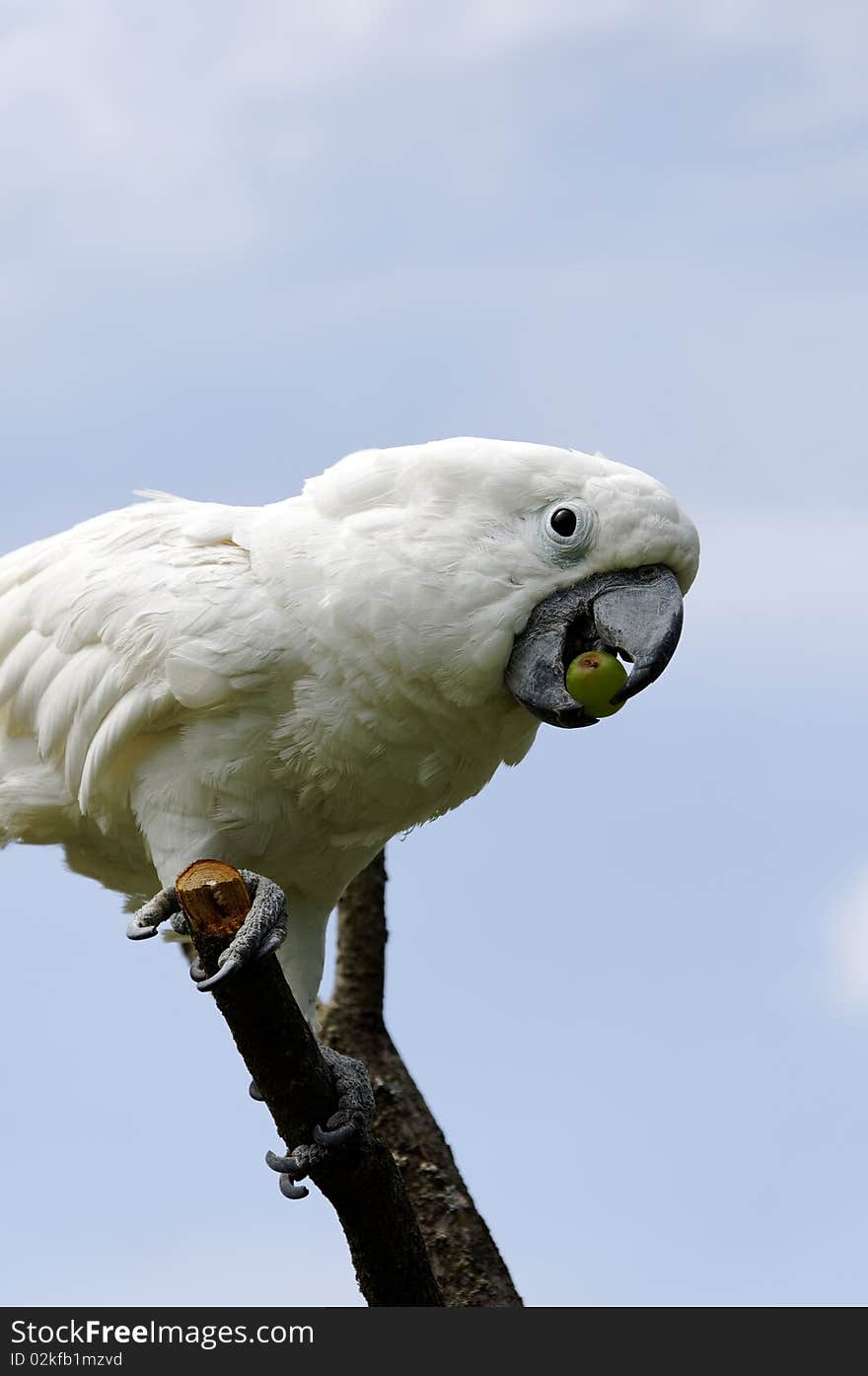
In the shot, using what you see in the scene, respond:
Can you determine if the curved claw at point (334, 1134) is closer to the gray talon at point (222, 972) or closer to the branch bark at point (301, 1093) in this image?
the branch bark at point (301, 1093)

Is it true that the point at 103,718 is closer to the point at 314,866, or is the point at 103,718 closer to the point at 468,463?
the point at 314,866

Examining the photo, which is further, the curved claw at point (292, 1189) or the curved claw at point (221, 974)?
the curved claw at point (292, 1189)

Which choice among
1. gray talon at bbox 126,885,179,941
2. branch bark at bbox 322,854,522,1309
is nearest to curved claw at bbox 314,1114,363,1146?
gray talon at bbox 126,885,179,941

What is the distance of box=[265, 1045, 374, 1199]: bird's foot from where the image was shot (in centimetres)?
Answer: 433

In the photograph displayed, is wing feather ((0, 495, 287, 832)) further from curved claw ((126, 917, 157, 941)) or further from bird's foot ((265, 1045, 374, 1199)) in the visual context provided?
bird's foot ((265, 1045, 374, 1199))

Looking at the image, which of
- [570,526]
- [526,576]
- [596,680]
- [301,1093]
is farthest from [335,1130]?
[570,526]

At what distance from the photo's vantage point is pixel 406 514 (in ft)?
13.0

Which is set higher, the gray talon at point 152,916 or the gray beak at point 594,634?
the gray beak at point 594,634

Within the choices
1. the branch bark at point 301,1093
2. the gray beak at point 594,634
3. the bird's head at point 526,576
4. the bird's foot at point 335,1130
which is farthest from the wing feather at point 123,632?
the bird's foot at point 335,1130

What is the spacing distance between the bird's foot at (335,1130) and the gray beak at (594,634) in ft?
4.20

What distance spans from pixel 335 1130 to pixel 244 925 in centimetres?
82

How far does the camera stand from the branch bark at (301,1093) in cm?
386

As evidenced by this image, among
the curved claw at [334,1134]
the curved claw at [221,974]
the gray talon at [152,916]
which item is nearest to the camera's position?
the curved claw at [221,974]
